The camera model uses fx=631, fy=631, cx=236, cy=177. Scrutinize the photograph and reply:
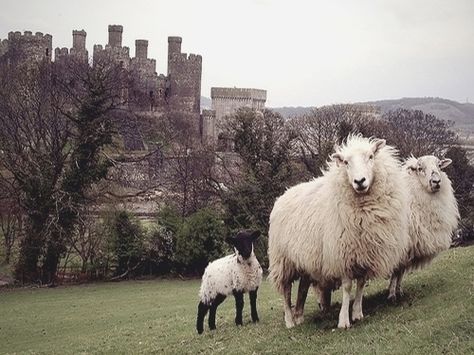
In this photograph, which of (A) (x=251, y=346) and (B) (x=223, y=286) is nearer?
(A) (x=251, y=346)

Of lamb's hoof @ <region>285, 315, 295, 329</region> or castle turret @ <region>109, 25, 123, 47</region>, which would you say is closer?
lamb's hoof @ <region>285, 315, 295, 329</region>

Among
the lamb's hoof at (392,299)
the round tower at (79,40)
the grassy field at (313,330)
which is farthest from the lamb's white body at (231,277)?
the round tower at (79,40)

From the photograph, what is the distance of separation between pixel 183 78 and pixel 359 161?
242ft

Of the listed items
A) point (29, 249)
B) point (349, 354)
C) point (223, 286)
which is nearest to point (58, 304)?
point (29, 249)

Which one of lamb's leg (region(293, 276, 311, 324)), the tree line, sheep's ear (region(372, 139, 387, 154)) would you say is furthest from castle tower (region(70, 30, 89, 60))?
sheep's ear (region(372, 139, 387, 154))

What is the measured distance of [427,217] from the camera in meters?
11.7

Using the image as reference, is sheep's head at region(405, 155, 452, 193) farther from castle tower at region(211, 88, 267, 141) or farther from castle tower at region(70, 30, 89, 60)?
castle tower at region(211, 88, 267, 141)

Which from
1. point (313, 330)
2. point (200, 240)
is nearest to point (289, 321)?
point (313, 330)

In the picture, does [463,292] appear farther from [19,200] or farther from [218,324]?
[19,200]

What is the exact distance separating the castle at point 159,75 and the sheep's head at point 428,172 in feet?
202

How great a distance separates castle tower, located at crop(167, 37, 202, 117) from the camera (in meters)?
81.0

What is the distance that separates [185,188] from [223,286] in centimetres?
3519

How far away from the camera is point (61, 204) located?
37469 millimetres

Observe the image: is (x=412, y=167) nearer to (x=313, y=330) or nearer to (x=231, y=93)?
(x=313, y=330)
